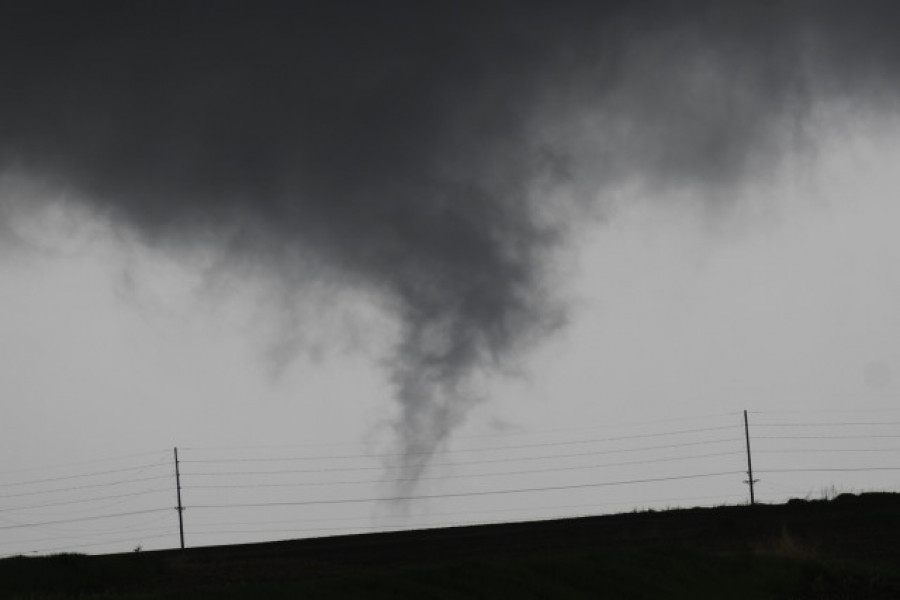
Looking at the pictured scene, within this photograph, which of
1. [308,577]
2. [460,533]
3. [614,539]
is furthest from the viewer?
[460,533]

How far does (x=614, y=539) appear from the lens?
4303cm

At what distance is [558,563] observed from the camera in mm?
33750

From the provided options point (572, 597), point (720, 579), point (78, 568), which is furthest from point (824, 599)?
point (78, 568)

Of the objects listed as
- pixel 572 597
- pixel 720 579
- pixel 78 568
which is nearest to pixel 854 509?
pixel 720 579

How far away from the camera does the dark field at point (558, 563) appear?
31.4 metres

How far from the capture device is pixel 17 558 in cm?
3731

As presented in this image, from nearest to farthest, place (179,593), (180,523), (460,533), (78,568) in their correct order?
(179,593) < (78,568) < (460,533) < (180,523)

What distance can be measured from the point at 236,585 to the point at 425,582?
3694 mm

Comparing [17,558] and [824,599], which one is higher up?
[17,558]

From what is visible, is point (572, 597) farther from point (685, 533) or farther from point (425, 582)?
point (685, 533)

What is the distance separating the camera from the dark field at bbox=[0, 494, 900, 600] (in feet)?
103

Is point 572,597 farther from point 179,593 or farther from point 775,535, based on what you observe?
point 775,535

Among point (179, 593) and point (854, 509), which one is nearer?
point (179, 593)

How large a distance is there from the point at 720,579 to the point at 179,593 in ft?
43.4
